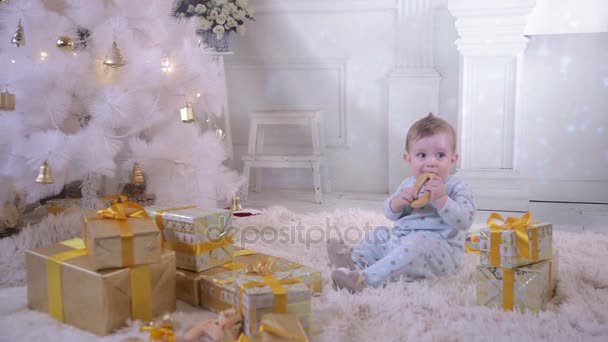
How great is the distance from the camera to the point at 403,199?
62.0 inches

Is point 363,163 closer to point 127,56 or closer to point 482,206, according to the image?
point 482,206

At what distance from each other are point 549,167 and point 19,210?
2.64 meters

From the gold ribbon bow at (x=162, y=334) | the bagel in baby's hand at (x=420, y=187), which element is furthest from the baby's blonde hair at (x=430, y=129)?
the gold ribbon bow at (x=162, y=334)

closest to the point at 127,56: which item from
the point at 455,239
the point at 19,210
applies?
the point at 19,210

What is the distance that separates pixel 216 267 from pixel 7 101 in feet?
2.95

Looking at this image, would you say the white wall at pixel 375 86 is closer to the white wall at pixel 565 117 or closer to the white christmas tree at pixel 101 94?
the white wall at pixel 565 117

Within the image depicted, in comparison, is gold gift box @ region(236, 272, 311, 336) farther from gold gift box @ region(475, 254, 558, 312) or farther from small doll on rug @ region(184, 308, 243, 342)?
gold gift box @ region(475, 254, 558, 312)

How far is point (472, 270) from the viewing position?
158cm

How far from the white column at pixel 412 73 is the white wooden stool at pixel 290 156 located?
48cm

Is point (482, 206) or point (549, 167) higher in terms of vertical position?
point (549, 167)

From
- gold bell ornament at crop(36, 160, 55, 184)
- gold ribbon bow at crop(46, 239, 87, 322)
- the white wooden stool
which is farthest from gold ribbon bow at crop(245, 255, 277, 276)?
the white wooden stool

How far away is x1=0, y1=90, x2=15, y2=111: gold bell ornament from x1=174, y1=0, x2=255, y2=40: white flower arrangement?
1521 mm

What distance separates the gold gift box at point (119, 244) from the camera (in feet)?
3.90
